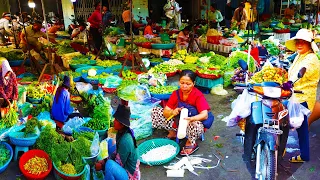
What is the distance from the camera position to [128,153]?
254cm

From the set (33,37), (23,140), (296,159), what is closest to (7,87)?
(23,140)

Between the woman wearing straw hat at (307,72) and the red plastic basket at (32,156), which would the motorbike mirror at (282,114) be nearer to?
the woman wearing straw hat at (307,72)

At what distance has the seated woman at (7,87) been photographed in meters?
4.15

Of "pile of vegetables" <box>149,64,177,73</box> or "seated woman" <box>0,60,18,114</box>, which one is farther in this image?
"pile of vegetables" <box>149,64,177,73</box>

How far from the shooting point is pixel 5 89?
4.20 m

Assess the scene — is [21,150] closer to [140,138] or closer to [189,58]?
[140,138]

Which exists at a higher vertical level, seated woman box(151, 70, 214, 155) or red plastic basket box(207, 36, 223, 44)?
red plastic basket box(207, 36, 223, 44)

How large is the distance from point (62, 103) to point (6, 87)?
78 cm

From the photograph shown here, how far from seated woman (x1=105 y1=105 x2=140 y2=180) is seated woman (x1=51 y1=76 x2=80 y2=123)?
77.9 inches

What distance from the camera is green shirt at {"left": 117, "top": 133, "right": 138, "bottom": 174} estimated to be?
2.52 metres

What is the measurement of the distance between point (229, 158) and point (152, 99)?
1738 millimetres

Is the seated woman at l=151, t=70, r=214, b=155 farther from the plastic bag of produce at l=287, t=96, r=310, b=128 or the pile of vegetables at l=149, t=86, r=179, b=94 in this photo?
the pile of vegetables at l=149, t=86, r=179, b=94

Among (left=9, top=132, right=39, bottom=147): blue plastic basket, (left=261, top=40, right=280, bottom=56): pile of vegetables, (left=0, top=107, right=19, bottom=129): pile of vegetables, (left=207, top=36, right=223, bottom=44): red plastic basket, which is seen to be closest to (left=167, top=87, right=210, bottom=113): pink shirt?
(left=9, top=132, right=39, bottom=147): blue plastic basket

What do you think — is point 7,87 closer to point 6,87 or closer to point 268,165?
point 6,87
